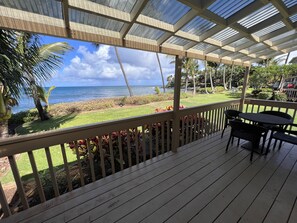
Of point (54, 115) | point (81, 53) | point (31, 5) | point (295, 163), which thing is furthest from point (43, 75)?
point (81, 53)

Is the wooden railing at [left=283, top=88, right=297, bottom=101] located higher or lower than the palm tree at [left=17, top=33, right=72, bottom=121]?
lower

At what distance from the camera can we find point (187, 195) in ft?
6.48

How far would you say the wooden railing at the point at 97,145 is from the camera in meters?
1.74

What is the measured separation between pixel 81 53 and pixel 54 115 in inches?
979

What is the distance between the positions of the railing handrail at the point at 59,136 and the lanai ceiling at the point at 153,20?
1.14 metres

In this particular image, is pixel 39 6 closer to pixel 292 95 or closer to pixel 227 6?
pixel 227 6

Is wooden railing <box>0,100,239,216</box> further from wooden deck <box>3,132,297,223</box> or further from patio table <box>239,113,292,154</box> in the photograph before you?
patio table <box>239,113,292,154</box>

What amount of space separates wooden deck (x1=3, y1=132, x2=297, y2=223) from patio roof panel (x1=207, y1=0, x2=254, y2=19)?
253cm

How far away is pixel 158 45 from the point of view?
2.60 m

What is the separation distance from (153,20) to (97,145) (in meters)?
2.36

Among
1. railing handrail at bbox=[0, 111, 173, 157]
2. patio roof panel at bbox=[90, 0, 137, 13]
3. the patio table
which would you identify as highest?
patio roof panel at bbox=[90, 0, 137, 13]

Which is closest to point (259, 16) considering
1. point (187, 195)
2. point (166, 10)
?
point (166, 10)

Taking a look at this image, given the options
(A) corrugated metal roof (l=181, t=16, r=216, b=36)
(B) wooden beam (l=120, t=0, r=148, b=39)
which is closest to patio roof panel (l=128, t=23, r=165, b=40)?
(B) wooden beam (l=120, t=0, r=148, b=39)

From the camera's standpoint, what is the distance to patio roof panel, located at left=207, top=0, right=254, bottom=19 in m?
2.13
